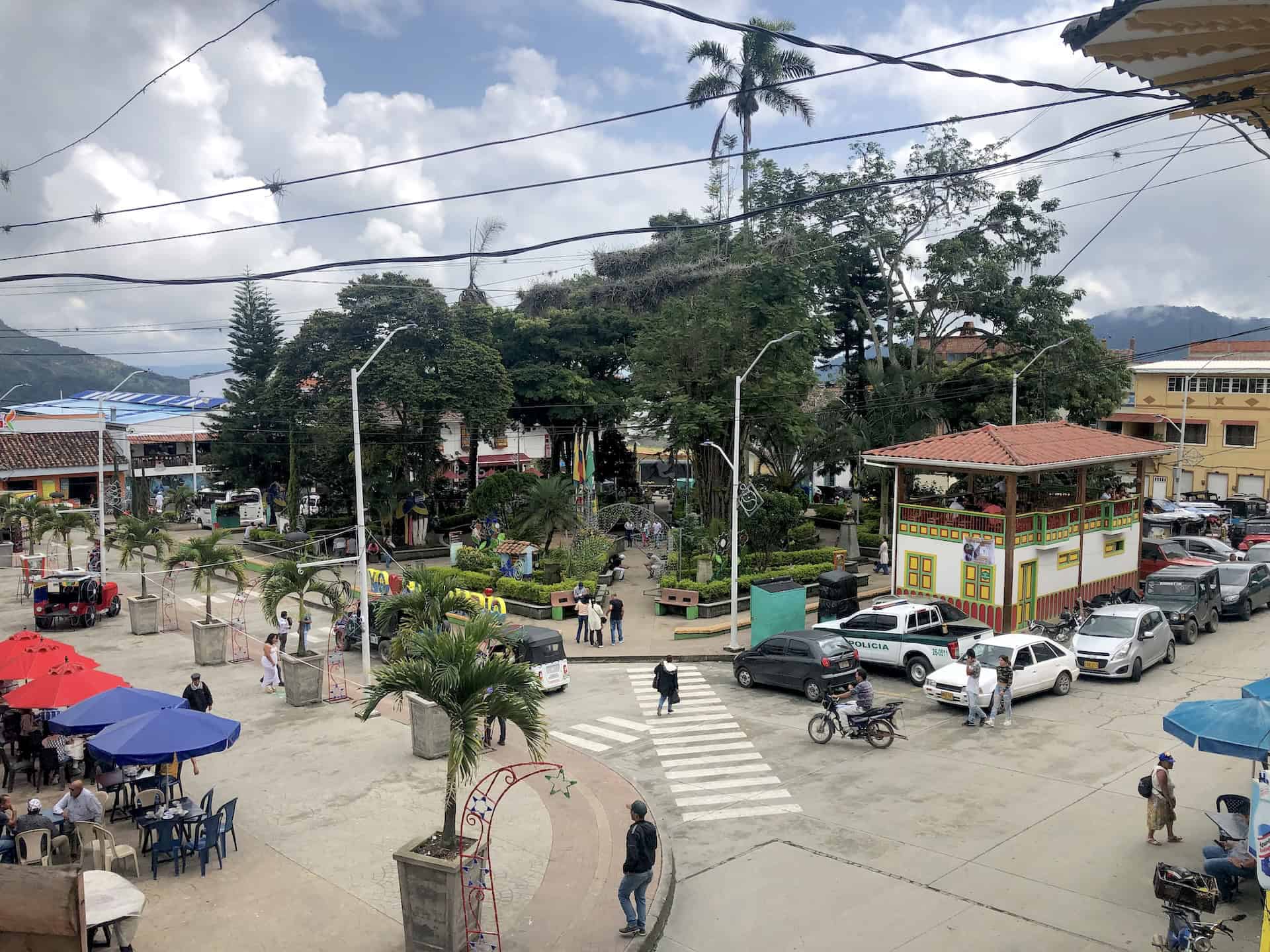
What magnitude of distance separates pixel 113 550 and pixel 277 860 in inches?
1616

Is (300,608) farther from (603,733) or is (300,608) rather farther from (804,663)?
(804,663)

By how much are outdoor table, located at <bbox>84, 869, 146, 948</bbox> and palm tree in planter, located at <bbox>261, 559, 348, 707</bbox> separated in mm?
9985

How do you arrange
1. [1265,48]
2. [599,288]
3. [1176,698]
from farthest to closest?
[599,288]
[1176,698]
[1265,48]

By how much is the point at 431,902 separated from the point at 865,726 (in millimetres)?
9763

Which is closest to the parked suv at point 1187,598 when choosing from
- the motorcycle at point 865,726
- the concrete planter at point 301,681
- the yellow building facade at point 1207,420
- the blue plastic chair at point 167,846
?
the motorcycle at point 865,726

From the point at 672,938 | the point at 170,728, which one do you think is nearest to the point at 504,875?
the point at 672,938

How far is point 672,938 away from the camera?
413 inches

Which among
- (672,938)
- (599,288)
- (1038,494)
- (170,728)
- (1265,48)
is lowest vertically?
(672,938)

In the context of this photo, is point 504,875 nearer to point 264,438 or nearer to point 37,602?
point 37,602

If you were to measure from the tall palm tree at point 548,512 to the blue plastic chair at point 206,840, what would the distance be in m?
23.1

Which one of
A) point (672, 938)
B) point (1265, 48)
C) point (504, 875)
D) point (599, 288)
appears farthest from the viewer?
point (599, 288)

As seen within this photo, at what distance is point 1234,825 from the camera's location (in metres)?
11.0

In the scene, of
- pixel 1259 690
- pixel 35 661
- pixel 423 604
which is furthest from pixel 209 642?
pixel 1259 690

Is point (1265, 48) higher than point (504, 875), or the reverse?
point (1265, 48)
